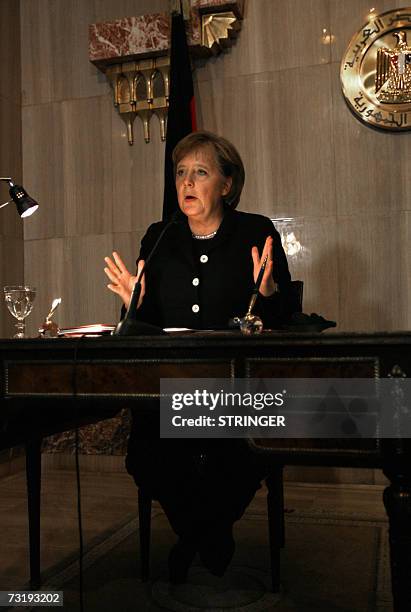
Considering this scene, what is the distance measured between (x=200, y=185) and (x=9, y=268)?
2.00 meters

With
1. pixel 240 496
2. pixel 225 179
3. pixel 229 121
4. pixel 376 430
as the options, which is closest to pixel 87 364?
pixel 376 430

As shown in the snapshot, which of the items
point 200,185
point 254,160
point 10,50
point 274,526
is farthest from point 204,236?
point 10,50

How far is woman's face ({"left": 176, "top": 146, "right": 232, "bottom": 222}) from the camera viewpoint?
2.19 meters

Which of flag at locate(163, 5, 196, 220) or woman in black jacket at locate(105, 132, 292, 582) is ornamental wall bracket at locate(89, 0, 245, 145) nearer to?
flag at locate(163, 5, 196, 220)

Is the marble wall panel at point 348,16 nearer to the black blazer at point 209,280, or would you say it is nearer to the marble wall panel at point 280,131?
the marble wall panel at point 280,131

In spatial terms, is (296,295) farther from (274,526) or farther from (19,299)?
(19,299)

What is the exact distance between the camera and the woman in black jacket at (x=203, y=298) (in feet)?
5.93

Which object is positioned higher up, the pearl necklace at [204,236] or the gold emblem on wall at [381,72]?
the gold emblem on wall at [381,72]

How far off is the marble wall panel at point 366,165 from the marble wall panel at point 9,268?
1.96 metres

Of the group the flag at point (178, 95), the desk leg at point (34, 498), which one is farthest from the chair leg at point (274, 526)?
the flag at point (178, 95)

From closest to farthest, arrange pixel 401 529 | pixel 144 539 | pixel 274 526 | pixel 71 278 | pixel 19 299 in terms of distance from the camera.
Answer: pixel 401 529, pixel 19 299, pixel 274 526, pixel 144 539, pixel 71 278

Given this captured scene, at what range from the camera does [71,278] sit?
3916mm

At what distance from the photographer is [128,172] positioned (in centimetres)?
381

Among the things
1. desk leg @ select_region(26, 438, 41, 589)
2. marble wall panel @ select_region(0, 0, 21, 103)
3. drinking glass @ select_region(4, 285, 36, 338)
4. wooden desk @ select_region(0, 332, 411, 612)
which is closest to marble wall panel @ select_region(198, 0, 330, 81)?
marble wall panel @ select_region(0, 0, 21, 103)
